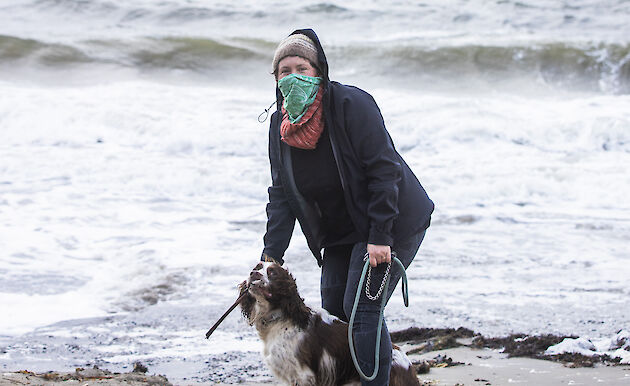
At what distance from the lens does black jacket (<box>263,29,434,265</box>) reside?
10.6ft

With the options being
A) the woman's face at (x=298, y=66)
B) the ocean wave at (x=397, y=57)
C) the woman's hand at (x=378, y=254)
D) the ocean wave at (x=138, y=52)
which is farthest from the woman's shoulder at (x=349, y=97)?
the ocean wave at (x=397, y=57)

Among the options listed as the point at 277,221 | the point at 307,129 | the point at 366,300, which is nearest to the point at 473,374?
the point at 366,300

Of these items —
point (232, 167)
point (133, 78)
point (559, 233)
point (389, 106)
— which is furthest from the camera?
point (133, 78)

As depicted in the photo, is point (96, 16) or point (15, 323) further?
point (96, 16)

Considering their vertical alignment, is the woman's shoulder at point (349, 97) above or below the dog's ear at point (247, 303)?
above

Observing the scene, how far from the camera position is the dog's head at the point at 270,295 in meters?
3.27

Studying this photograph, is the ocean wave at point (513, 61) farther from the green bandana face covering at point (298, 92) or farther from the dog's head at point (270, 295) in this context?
the dog's head at point (270, 295)

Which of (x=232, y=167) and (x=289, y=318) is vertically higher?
(x=289, y=318)

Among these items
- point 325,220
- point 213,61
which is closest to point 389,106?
point 213,61

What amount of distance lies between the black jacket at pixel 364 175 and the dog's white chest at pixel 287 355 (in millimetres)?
467

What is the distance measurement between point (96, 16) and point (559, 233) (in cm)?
2506

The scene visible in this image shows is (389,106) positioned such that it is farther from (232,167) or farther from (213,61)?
(213,61)

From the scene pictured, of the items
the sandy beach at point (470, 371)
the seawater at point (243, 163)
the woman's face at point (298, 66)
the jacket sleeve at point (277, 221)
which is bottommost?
the seawater at point (243, 163)

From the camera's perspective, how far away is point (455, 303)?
7363mm
